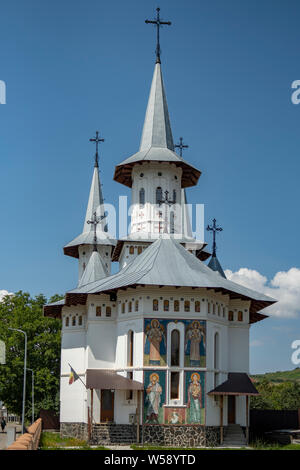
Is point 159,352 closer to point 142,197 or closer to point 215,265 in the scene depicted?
point 142,197

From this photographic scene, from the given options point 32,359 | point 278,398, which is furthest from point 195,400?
point 278,398

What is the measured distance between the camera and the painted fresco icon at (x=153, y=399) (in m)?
32.5

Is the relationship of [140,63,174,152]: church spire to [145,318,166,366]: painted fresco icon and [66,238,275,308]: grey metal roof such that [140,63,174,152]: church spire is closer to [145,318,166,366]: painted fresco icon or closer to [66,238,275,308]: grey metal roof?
[66,238,275,308]: grey metal roof

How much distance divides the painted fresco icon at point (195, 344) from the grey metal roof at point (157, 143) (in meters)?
12.7

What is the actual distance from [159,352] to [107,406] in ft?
14.7

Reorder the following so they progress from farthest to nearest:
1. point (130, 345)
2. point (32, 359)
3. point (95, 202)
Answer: point (95, 202)
point (32, 359)
point (130, 345)

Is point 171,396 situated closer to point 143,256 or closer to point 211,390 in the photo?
point 211,390

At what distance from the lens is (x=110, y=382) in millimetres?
33406

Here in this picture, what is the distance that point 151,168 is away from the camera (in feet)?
143

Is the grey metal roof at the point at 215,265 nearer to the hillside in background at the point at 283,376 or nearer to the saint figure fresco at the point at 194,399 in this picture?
the saint figure fresco at the point at 194,399

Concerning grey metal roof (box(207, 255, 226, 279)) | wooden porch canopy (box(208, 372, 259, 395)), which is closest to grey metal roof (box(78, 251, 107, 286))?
grey metal roof (box(207, 255, 226, 279))
